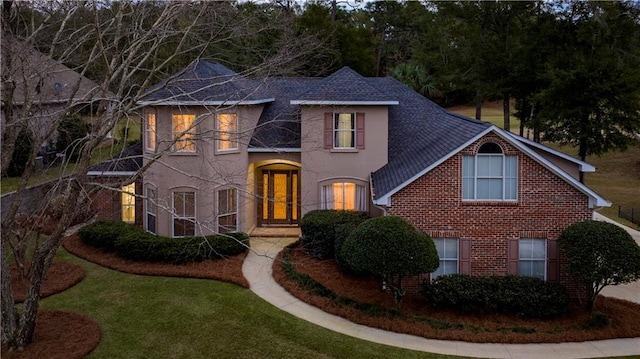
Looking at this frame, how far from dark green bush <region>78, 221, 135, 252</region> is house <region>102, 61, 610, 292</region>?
1364mm

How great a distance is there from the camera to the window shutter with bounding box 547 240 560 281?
14688 mm

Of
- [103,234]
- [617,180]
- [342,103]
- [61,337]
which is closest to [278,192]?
[342,103]

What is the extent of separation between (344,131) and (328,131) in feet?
1.97

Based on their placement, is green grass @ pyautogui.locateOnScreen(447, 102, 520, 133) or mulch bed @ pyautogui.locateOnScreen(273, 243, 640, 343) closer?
mulch bed @ pyautogui.locateOnScreen(273, 243, 640, 343)

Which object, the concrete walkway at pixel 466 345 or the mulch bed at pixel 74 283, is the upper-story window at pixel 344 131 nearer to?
the mulch bed at pixel 74 283

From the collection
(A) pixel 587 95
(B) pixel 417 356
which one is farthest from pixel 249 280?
(A) pixel 587 95

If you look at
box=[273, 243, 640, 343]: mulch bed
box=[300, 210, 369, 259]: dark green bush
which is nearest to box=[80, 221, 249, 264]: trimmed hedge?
box=[300, 210, 369, 259]: dark green bush

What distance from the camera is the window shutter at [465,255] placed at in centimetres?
1486

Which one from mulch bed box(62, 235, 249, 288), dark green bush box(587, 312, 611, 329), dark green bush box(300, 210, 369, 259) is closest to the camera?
dark green bush box(587, 312, 611, 329)

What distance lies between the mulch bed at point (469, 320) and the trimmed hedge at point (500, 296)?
0.67ft

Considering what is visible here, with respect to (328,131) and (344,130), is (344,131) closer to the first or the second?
(344,130)

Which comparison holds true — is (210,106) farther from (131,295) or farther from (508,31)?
(508,31)

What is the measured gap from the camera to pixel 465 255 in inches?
585

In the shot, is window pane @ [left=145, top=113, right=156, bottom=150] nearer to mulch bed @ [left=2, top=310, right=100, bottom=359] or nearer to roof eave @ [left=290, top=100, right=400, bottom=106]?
roof eave @ [left=290, top=100, right=400, bottom=106]
